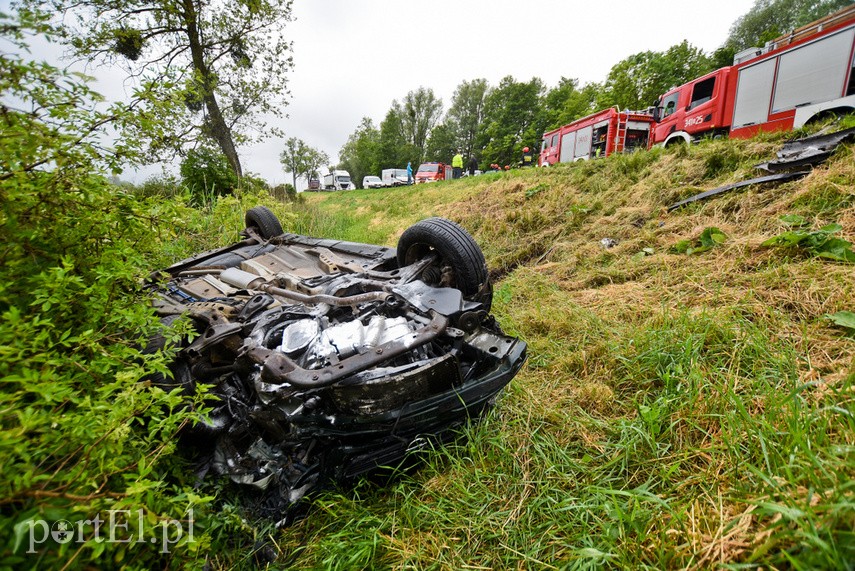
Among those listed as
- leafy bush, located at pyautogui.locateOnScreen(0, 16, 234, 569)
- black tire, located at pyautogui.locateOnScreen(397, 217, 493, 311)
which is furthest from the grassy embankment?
leafy bush, located at pyautogui.locateOnScreen(0, 16, 234, 569)

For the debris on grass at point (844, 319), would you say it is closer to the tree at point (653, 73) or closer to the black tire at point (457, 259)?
the black tire at point (457, 259)

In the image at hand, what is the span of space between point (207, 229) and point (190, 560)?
5878 millimetres

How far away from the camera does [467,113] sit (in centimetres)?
4622

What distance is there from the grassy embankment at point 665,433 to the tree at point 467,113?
152 feet

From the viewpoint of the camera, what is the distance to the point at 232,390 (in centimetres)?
195

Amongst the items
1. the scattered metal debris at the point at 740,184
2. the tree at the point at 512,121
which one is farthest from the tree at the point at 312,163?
the scattered metal debris at the point at 740,184

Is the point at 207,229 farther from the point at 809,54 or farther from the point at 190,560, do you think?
the point at 809,54

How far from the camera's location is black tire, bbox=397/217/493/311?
244 cm

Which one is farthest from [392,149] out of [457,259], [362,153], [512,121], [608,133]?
[457,259]

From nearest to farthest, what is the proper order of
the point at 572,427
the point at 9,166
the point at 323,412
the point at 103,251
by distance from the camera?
the point at 9,166 → the point at 103,251 → the point at 323,412 → the point at 572,427

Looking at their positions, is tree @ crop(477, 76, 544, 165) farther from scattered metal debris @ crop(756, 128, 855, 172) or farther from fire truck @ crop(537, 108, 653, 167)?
scattered metal debris @ crop(756, 128, 855, 172)

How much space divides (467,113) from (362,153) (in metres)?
15.8

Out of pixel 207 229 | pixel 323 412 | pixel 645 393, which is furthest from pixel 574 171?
pixel 207 229

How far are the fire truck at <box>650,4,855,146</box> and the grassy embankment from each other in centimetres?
488
